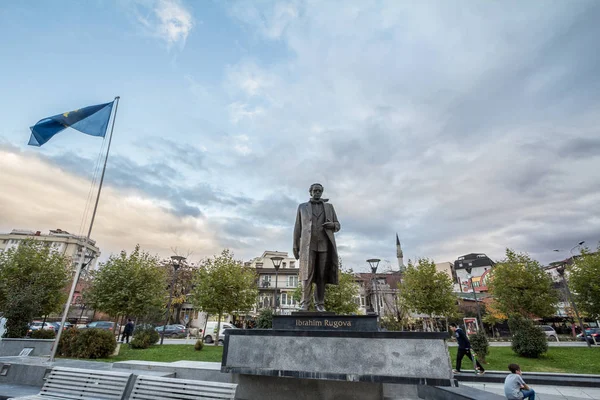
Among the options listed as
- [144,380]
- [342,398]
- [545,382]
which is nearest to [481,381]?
[545,382]

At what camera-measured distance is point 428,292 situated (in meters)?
24.1

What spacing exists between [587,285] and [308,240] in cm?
2677

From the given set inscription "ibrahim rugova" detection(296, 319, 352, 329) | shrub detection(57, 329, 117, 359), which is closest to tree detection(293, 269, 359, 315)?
shrub detection(57, 329, 117, 359)

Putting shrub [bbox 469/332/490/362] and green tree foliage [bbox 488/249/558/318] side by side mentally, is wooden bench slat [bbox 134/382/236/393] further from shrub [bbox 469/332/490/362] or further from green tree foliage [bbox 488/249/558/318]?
green tree foliage [bbox 488/249/558/318]

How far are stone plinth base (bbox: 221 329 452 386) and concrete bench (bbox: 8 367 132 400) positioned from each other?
185 cm

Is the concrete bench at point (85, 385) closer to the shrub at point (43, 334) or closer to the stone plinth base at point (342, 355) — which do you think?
the stone plinth base at point (342, 355)

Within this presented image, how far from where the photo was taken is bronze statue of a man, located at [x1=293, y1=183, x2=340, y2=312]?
707cm

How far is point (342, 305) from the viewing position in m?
25.2

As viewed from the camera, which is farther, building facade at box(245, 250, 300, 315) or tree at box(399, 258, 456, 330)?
building facade at box(245, 250, 300, 315)

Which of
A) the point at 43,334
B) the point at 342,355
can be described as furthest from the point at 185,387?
the point at 43,334

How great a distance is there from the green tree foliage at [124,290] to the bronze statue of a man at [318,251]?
18206 millimetres

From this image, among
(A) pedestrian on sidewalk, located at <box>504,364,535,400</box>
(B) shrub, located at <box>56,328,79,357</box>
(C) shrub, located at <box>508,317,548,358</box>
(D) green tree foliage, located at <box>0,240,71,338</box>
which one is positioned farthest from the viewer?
(D) green tree foliage, located at <box>0,240,71,338</box>

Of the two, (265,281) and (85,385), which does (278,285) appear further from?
(85,385)

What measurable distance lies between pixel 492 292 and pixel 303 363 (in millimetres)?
24939
